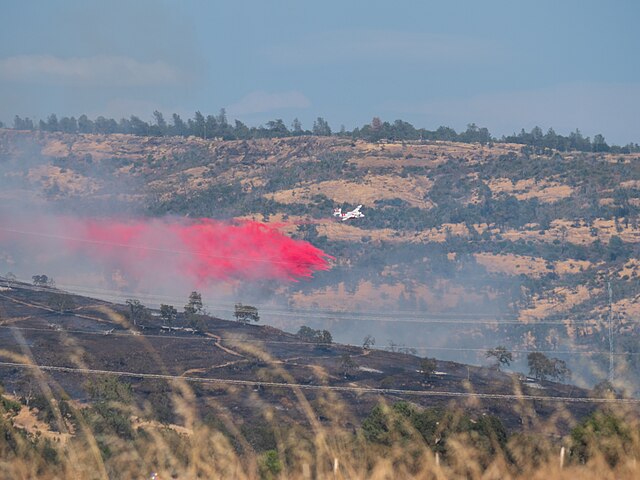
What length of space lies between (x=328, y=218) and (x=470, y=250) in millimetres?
24055

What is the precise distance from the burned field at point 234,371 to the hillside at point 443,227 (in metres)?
28.2

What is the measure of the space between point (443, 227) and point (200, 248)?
46178 mm

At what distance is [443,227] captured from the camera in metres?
154

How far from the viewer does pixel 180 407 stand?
180 feet

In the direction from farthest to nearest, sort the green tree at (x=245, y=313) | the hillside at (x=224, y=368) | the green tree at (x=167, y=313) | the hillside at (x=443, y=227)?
1. the hillside at (x=443, y=227)
2. the green tree at (x=245, y=313)
3. the green tree at (x=167, y=313)
4. the hillside at (x=224, y=368)

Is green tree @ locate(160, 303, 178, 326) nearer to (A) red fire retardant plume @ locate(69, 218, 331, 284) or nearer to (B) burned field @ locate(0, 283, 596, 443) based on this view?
(B) burned field @ locate(0, 283, 596, 443)

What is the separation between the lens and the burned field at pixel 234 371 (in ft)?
196

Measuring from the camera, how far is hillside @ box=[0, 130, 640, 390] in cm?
12038

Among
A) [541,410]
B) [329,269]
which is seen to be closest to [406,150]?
[329,269]

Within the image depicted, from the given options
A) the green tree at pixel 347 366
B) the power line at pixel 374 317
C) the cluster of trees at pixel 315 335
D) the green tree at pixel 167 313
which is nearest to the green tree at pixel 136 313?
the green tree at pixel 167 313

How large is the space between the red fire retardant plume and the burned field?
23.2m

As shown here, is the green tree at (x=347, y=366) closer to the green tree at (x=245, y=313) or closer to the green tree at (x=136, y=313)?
the green tree at (x=245, y=313)

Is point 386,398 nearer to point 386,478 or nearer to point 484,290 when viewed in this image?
point 386,478

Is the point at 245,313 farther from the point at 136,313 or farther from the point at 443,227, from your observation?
the point at 443,227
